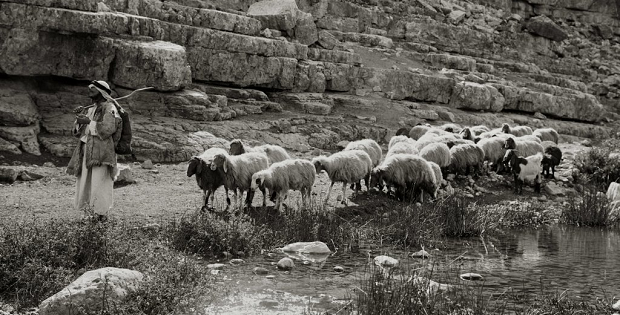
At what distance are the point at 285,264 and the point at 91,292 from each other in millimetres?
3341

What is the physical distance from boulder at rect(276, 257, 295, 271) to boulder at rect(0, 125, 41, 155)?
9.49 m

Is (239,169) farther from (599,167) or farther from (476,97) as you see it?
(476,97)

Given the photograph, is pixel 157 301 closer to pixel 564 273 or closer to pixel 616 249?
pixel 564 273

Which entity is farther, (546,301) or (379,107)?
(379,107)

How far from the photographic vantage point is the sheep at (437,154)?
18172 mm

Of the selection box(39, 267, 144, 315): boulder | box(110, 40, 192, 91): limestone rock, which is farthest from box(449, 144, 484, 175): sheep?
box(39, 267, 144, 315): boulder

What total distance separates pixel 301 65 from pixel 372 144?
32.2ft

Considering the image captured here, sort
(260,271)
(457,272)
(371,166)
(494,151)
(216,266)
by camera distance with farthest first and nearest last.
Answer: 1. (494,151)
2. (371,166)
3. (216,266)
4. (260,271)
5. (457,272)

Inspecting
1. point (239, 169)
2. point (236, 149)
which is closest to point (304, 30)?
point (236, 149)

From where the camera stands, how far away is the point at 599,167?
22531 mm

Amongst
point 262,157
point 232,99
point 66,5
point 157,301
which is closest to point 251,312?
point 157,301

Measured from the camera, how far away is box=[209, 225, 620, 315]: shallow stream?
866cm

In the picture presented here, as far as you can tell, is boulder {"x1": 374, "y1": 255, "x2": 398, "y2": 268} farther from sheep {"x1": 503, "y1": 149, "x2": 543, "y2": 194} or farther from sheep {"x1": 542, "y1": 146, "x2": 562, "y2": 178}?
sheep {"x1": 542, "y1": 146, "x2": 562, "y2": 178}

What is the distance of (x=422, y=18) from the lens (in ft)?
138
